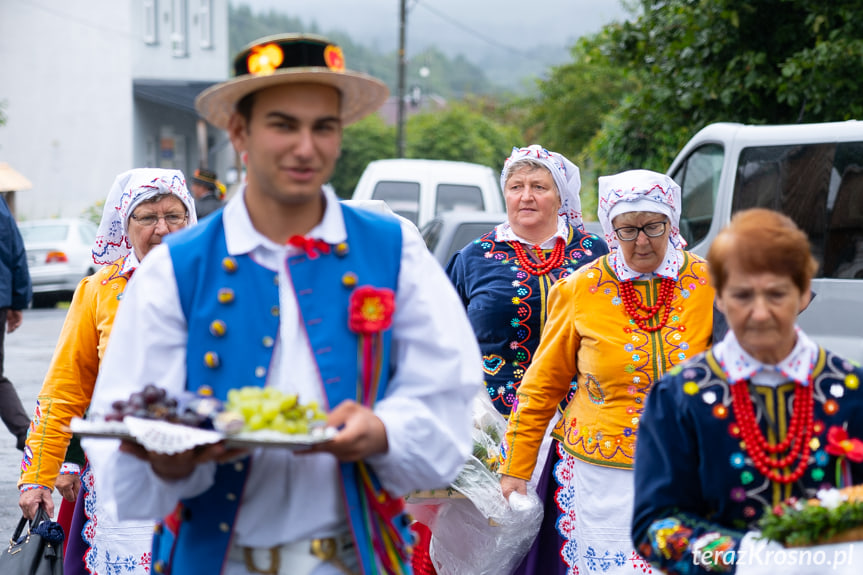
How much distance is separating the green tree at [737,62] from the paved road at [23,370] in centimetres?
695

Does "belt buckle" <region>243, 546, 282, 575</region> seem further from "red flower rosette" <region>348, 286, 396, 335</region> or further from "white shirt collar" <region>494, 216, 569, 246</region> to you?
"white shirt collar" <region>494, 216, 569, 246</region>

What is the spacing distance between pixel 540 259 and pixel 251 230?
10.3 ft

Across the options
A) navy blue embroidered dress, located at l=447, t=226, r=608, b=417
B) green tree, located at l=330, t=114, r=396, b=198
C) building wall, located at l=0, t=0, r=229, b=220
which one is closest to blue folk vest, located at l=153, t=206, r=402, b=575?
navy blue embroidered dress, located at l=447, t=226, r=608, b=417

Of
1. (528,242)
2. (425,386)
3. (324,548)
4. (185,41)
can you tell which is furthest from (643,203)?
(185,41)

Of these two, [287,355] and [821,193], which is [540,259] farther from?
[287,355]

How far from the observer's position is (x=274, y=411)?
7.63 feet

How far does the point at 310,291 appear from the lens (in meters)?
2.55

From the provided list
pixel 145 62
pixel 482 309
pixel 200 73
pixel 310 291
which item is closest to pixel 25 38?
pixel 145 62

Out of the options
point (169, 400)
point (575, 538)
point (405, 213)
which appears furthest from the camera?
point (405, 213)

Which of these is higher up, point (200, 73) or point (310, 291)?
point (200, 73)

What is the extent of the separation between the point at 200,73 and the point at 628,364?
41.1 metres

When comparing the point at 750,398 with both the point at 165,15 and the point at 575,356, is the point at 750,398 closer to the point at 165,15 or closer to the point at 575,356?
the point at 575,356

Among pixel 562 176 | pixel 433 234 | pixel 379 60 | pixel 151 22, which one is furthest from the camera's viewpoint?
pixel 379 60

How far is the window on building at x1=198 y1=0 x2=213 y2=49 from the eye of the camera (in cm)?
4374
